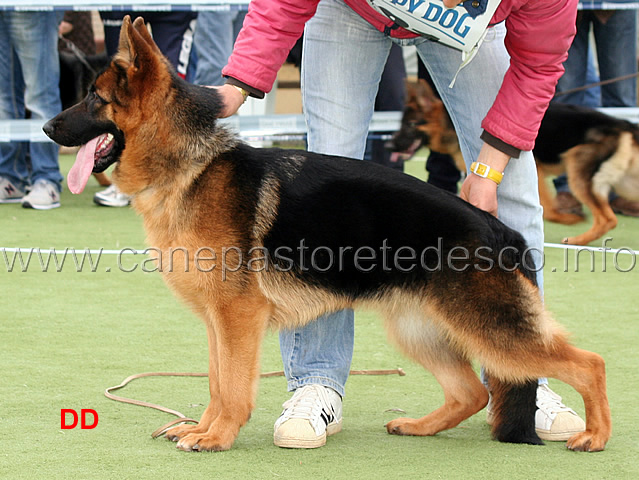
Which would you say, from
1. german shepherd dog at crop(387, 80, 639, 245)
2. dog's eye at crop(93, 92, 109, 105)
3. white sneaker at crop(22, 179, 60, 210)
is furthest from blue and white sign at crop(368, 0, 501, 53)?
white sneaker at crop(22, 179, 60, 210)

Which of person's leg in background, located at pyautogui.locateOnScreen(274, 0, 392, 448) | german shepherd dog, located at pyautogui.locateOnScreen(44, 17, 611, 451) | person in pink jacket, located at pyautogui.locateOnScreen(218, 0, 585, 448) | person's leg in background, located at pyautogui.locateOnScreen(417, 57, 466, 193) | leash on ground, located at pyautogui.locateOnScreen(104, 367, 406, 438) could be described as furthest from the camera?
person's leg in background, located at pyautogui.locateOnScreen(417, 57, 466, 193)

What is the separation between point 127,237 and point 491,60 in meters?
4.08

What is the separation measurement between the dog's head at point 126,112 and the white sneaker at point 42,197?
Result: 193 inches

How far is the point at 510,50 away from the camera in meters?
3.02

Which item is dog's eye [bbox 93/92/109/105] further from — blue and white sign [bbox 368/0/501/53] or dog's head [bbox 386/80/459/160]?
dog's head [bbox 386/80/459/160]

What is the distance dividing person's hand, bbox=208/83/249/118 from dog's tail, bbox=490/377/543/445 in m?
1.36

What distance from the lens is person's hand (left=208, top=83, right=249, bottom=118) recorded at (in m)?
3.00

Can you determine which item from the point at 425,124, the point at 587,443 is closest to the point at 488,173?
the point at 587,443

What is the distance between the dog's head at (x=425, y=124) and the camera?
6.80 meters

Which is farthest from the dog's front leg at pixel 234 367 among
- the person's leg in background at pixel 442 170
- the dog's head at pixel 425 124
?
the person's leg in background at pixel 442 170

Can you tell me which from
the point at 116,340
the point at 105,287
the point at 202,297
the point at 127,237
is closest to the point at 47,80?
the point at 127,237

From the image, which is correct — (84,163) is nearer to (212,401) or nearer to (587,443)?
(212,401)

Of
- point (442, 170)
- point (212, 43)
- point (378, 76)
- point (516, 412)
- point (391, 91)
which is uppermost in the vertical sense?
point (378, 76)

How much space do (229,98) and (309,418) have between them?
1.19 metres
